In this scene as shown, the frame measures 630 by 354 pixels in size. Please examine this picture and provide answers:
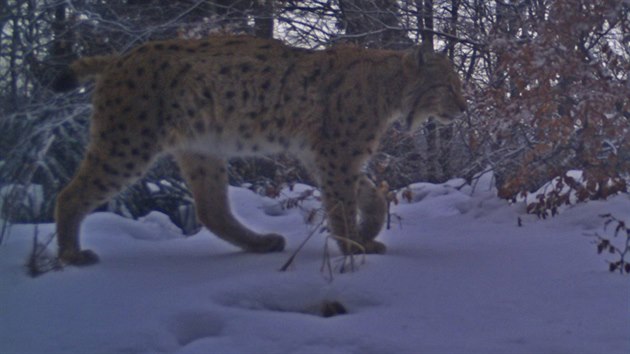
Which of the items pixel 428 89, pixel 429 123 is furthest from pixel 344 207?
pixel 429 123

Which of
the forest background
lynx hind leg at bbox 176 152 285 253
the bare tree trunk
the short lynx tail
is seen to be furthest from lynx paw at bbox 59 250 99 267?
the bare tree trunk

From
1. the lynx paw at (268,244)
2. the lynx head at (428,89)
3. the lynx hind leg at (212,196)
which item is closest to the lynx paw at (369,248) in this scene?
the lynx paw at (268,244)

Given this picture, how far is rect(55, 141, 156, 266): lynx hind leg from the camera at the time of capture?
427 cm

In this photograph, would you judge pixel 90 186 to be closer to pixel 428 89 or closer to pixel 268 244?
pixel 268 244

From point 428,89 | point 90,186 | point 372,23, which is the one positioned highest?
point 372,23

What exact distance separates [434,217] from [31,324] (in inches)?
141

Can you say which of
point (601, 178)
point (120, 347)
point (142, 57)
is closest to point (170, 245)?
point (142, 57)

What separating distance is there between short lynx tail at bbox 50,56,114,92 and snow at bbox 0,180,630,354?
895mm

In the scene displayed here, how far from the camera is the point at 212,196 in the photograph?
4.91m

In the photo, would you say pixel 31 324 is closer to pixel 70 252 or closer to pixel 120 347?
pixel 120 347

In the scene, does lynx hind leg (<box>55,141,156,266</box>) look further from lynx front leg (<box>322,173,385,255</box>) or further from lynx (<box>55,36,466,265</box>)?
lynx front leg (<box>322,173,385,255</box>)

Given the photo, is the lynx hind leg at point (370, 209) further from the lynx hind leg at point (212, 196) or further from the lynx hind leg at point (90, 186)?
the lynx hind leg at point (90, 186)

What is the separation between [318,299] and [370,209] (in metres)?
1.55

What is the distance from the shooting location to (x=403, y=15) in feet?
26.5
